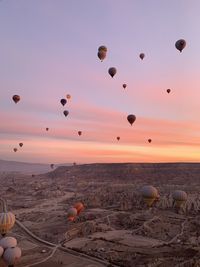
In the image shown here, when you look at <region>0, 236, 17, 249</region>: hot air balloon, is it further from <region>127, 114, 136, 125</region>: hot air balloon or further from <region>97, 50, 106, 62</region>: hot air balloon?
<region>97, 50, 106, 62</region>: hot air balloon

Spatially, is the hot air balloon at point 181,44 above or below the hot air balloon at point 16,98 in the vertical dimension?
above

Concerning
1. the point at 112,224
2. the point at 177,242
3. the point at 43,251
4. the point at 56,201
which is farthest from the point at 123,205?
the point at 43,251

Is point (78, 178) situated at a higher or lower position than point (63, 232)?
higher

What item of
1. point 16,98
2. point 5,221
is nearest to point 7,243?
point 5,221

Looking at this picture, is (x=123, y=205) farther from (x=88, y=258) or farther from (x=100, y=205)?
(x=88, y=258)

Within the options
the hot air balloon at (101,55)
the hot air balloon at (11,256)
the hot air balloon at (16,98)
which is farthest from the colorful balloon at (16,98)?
the hot air balloon at (11,256)

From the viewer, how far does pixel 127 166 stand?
129 metres

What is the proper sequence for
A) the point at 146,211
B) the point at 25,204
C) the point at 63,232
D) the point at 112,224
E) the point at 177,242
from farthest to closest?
the point at 25,204, the point at 146,211, the point at 112,224, the point at 63,232, the point at 177,242

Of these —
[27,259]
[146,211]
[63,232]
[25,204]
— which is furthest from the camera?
[25,204]

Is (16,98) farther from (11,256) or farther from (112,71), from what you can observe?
(11,256)

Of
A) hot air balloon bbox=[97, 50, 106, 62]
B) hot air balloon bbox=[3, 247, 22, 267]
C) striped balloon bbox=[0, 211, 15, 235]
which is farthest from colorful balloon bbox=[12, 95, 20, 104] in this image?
hot air balloon bbox=[3, 247, 22, 267]

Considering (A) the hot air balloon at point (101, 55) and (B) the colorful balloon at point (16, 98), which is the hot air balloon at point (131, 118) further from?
(B) the colorful balloon at point (16, 98)

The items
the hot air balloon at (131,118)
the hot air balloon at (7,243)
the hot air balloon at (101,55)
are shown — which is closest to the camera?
the hot air balloon at (7,243)

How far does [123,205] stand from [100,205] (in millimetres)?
4935
